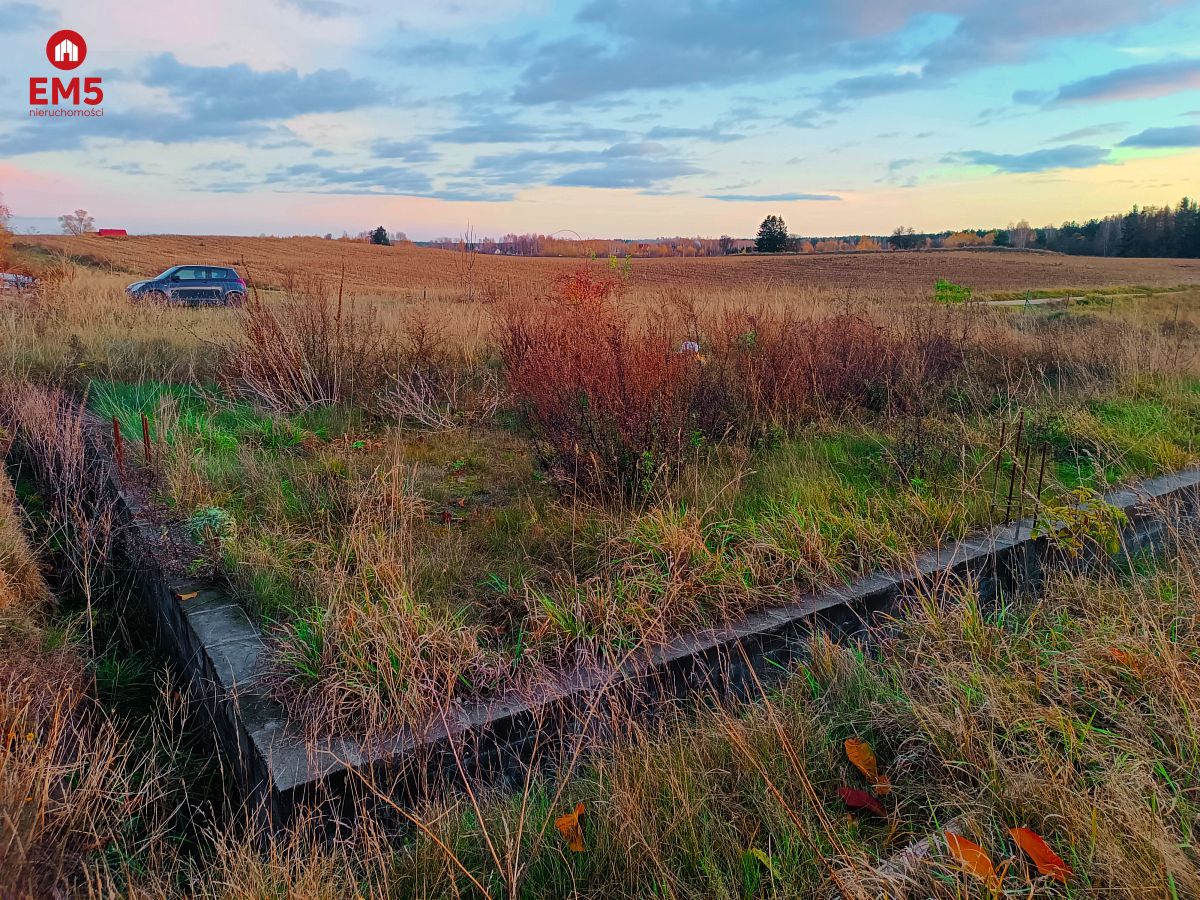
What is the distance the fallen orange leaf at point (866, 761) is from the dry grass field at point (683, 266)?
81.7 feet

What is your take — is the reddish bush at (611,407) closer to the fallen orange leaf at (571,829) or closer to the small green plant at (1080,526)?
the small green plant at (1080,526)

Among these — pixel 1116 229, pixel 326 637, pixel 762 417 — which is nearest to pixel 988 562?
pixel 762 417

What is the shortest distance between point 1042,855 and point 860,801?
47 centimetres

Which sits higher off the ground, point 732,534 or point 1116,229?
point 1116,229

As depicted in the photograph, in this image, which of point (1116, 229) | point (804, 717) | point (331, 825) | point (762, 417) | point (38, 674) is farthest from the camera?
point (1116, 229)

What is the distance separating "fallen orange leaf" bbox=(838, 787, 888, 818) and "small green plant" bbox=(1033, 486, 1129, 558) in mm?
2073

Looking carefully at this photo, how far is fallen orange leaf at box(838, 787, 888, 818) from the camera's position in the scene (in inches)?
87.4

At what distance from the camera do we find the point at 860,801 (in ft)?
7.29

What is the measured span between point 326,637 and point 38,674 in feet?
A: 4.18

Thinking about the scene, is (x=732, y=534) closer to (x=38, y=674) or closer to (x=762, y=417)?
(x=762, y=417)

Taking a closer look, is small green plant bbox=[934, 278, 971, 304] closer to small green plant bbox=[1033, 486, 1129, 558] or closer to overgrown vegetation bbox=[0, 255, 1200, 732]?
overgrown vegetation bbox=[0, 255, 1200, 732]

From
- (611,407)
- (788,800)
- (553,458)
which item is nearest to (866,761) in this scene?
(788,800)

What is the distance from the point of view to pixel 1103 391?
754cm

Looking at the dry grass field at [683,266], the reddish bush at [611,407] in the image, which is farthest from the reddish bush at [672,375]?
the dry grass field at [683,266]
